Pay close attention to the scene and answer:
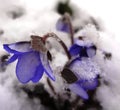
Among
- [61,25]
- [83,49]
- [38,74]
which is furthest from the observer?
[61,25]

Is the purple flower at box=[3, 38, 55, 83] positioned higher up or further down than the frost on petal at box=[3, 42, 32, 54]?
further down

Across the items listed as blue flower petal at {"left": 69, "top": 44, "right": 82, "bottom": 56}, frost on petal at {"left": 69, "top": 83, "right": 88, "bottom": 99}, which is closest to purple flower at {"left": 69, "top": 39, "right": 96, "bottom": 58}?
blue flower petal at {"left": 69, "top": 44, "right": 82, "bottom": 56}

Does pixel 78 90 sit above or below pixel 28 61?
below

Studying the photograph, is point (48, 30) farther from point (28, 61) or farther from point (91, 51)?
point (28, 61)

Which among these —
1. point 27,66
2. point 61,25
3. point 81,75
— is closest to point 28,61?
point 27,66

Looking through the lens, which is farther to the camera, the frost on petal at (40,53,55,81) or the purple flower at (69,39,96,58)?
the purple flower at (69,39,96,58)

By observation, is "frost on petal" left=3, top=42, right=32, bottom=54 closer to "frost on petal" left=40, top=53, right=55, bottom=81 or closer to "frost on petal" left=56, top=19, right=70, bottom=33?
"frost on petal" left=40, top=53, right=55, bottom=81

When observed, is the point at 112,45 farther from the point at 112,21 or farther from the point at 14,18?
the point at 14,18
